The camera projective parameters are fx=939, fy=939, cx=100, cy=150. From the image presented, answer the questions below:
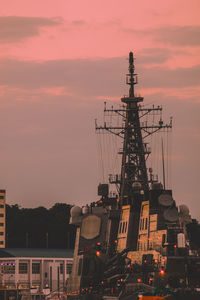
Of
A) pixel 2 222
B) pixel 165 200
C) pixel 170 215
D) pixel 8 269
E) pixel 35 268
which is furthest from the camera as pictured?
pixel 2 222

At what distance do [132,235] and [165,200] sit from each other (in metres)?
4.40

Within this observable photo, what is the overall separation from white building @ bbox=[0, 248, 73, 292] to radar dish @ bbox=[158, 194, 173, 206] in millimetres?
48592

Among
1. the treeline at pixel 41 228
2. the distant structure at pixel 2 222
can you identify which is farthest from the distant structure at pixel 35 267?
the distant structure at pixel 2 222

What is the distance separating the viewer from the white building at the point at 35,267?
110 metres

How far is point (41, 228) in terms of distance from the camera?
14488cm

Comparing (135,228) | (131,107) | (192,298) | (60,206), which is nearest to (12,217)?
(60,206)

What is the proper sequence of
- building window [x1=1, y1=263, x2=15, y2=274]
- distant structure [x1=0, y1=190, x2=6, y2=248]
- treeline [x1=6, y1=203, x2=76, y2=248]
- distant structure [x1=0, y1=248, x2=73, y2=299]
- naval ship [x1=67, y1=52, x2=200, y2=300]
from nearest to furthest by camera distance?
naval ship [x1=67, y1=52, x2=200, y2=300], distant structure [x1=0, y1=248, x2=73, y2=299], building window [x1=1, y1=263, x2=15, y2=274], treeline [x1=6, y1=203, x2=76, y2=248], distant structure [x1=0, y1=190, x2=6, y2=248]

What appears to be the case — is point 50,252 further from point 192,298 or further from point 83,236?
point 192,298

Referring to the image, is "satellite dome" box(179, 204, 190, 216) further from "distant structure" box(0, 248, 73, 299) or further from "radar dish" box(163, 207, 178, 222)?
"distant structure" box(0, 248, 73, 299)

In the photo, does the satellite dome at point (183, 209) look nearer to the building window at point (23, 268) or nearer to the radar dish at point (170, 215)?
the radar dish at point (170, 215)

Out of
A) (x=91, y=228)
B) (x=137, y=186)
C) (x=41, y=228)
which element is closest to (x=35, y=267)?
(x=41, y=228)

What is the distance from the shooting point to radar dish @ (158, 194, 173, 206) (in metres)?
61.1

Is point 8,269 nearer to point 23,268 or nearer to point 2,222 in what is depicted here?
point 23,268

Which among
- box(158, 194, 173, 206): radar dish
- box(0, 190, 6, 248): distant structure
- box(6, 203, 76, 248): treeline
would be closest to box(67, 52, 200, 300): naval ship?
box(158, 194, 173, 206): radar dish
